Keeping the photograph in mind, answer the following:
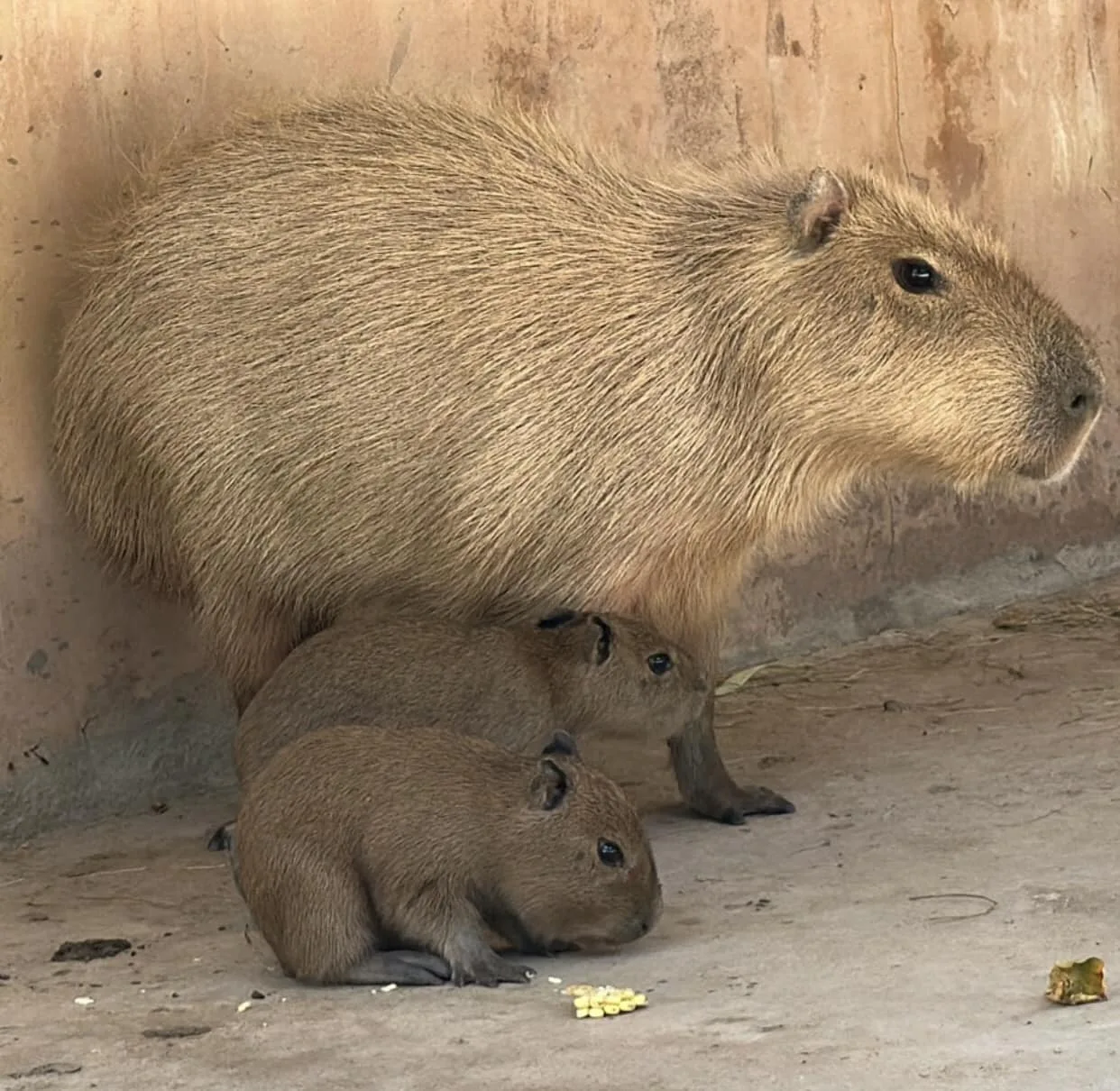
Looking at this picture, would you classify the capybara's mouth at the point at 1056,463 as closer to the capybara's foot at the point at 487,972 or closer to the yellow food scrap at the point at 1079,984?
the yellow food scrap at the point at 1079,984

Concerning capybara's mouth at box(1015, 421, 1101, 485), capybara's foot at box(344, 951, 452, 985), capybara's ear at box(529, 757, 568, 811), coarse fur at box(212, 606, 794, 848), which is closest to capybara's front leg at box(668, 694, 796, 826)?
coarse fur at box(212, 606, 794, 848)

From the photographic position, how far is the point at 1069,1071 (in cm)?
379

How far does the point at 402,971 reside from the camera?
181 inches

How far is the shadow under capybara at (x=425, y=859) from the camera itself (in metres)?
4.59

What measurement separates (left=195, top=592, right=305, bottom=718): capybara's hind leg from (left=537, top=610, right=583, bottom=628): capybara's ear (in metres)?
0.68

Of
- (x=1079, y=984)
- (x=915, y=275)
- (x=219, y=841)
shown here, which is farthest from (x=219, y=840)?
(x=1079, y=984)

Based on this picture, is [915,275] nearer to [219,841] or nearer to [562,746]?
[562,746]

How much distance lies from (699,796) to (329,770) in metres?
1.40

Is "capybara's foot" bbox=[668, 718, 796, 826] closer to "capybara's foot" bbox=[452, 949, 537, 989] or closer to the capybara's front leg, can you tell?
the capybara's front leg

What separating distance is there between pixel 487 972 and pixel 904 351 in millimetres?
1656

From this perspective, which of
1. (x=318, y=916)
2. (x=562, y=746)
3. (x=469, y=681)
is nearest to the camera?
(x=318, y=916)

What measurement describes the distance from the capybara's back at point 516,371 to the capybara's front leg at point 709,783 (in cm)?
22

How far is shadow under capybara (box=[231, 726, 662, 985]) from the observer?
4586 mm

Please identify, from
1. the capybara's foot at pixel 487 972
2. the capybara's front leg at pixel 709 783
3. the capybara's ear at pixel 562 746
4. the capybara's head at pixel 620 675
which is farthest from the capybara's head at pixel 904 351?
the capybara's foot at pixel 487 972
